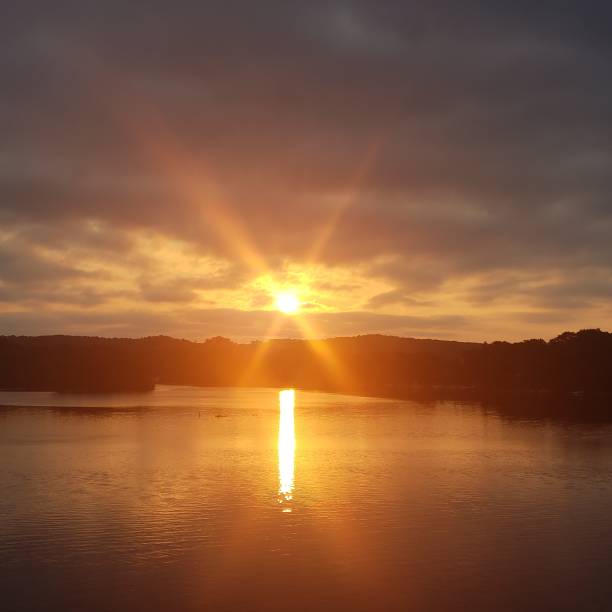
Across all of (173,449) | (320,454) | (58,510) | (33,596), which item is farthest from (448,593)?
(173,449)

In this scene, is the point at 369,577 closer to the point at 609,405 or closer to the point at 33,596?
the point at 33,596

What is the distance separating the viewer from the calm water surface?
30.2 meters

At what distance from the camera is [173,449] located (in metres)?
76.0

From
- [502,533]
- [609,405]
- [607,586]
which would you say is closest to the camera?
[607,586]

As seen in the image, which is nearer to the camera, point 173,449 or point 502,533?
point 502,533

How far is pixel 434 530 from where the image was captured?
132ft

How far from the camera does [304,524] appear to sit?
137ft

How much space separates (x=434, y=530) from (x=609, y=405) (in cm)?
12210

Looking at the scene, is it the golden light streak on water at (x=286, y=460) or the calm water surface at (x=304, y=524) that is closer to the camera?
Answer: the calm water surface at (x=304, y=524)

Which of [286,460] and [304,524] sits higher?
[286,460]

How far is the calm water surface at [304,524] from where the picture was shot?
99.2ft

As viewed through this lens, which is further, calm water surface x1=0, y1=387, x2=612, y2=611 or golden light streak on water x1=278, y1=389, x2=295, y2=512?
golden light streak on water x1=278, y1=389, x2=295, y2=512

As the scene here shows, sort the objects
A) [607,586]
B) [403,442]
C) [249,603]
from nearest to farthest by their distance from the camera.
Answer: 1. [249,603]
2. [607,586]
3. [403,442]

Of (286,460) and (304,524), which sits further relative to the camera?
(286,460)
